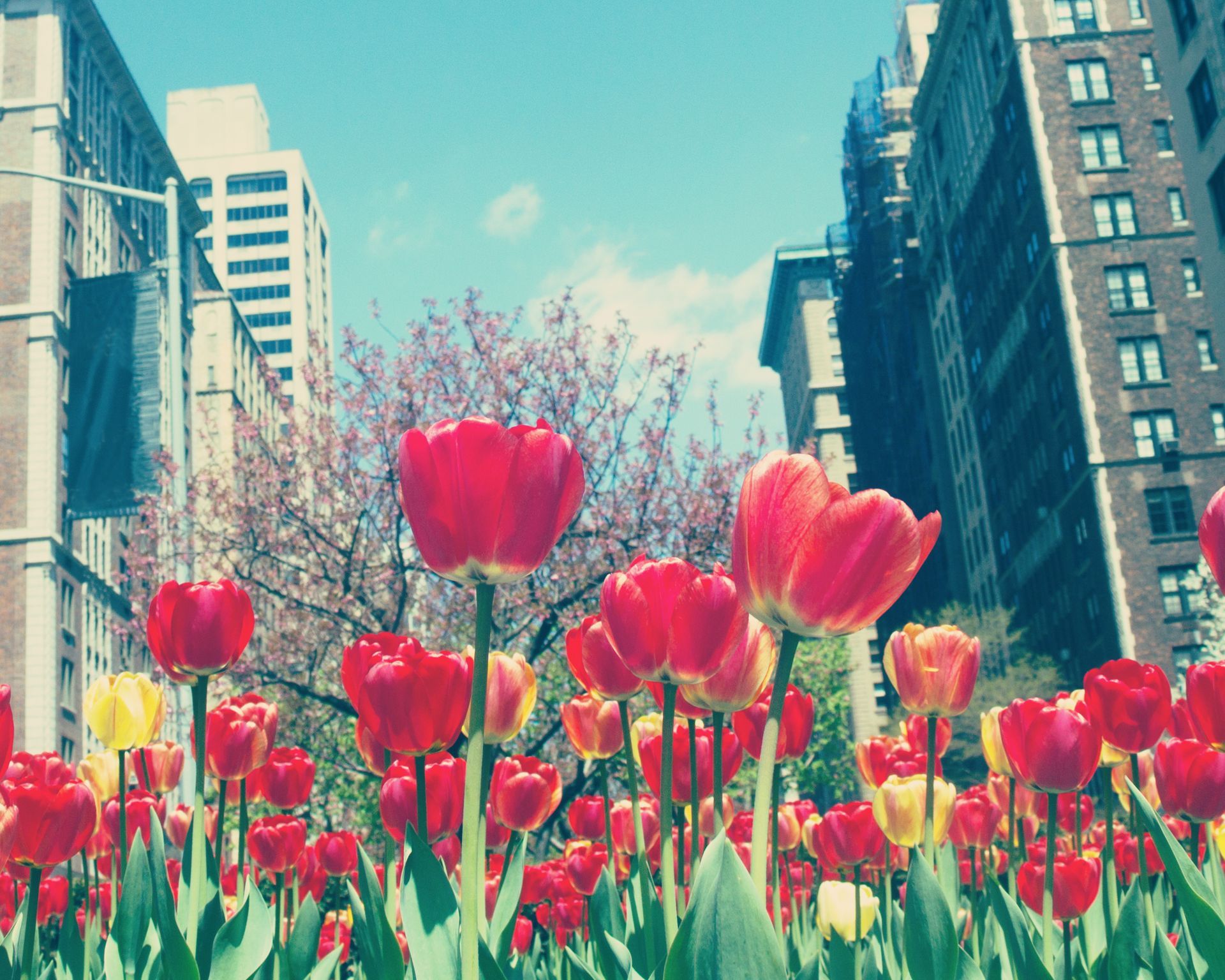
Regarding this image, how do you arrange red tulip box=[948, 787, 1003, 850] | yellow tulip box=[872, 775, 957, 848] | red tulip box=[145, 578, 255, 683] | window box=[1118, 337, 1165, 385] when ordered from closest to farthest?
1. red tulip box=[145, 578, 255, 683]
2. yellow tulip box=[872, 775, 957, 848]
3. red tulip box=[948, 787, 1003, 850]
4. window box=[1118, 337, 1165, 385]

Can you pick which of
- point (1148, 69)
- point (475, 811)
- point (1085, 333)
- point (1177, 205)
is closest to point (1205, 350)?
point (1085, 333)

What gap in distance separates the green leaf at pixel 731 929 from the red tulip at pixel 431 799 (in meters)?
1.23

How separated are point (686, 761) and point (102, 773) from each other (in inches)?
72.0

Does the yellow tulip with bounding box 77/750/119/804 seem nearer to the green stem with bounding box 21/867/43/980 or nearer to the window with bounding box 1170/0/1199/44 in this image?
the green stem with bounding box 21/867/43/980

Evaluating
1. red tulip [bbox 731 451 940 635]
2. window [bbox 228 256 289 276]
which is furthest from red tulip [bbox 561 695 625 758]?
window [bbox 228 256 289 276]

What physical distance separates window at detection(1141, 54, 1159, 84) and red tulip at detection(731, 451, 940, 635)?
61852 millimetres

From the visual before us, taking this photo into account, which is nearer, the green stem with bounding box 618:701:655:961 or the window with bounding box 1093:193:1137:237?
the green stem with bounding box 618:701:655:961

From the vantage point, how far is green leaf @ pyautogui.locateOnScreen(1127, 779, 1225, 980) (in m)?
1.79

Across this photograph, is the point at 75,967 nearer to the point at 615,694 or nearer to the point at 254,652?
the point at 615,694

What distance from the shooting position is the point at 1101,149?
56094 millimetres

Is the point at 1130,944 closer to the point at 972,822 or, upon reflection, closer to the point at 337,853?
the point at 972,822

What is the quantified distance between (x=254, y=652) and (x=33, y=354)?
145 feet

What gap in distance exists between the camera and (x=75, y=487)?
62.4 feet

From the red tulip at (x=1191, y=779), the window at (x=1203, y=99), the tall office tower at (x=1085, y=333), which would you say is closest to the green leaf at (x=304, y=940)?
the red tulip at (x=1191, y=779)
